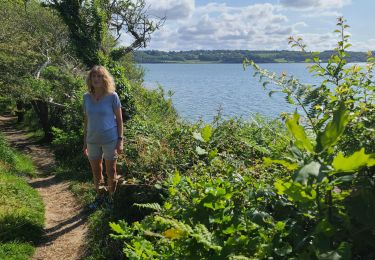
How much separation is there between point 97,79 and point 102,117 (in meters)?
0.58

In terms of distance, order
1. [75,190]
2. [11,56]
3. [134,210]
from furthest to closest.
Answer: [11,56], [75,190], [134,210]

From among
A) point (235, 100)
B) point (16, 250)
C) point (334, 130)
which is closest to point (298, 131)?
point (334, 130)

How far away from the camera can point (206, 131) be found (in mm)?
2508

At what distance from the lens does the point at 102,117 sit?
611 cm

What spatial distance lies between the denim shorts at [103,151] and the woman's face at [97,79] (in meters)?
0.91

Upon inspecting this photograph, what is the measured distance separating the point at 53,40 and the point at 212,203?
22.0 m

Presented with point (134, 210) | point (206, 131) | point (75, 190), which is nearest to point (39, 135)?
point (75, 190)

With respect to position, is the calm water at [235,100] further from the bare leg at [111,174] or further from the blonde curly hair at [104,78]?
the bare leg at [111,174]

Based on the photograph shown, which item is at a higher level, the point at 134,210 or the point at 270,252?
the point at 270,252

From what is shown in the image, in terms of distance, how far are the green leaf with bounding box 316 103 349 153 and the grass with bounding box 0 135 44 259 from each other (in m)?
5.29

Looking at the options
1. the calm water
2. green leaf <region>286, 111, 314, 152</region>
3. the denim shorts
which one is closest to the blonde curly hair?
the denim shorts

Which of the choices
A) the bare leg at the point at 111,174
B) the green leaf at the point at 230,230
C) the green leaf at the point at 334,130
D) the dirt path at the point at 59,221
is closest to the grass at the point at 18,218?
the dirt path at the point at 59,221

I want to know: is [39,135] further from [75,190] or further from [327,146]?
[327,146]

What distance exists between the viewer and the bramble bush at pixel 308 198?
1446 millimetres
